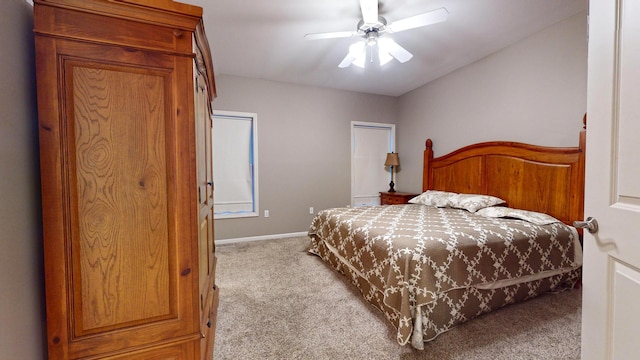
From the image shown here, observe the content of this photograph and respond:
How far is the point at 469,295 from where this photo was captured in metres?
1.69

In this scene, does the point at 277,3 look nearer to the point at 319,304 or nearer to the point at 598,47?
the point at 598,47

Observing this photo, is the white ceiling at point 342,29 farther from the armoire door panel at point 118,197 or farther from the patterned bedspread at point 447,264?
the patterned bedspread at point 447,264

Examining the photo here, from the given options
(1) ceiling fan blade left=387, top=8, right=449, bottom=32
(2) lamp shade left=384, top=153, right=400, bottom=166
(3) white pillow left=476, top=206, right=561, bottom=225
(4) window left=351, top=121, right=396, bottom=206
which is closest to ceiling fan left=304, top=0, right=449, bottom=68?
(1) ceiling fan blade left=387, top=8, right=449, bottom=32

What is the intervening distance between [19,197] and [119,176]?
0.24m

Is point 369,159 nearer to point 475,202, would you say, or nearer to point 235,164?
point 475,202

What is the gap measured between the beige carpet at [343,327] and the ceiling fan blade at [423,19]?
216 cm

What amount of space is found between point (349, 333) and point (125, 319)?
4.17 feet

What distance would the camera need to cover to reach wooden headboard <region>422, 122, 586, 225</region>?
2.23 metres

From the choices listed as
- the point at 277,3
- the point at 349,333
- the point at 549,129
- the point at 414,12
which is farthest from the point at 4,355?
the point at 549,129

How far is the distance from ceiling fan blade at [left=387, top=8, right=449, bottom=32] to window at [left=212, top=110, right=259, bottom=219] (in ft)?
7.78

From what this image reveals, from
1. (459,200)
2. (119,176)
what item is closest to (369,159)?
(459,200)

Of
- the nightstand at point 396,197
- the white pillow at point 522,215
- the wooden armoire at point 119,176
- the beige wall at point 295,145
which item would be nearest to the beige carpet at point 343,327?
the white pillow at point 522,215

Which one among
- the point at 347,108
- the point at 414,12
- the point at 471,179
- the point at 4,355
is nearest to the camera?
the point at 4,355

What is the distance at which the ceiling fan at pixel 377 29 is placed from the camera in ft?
5.99
